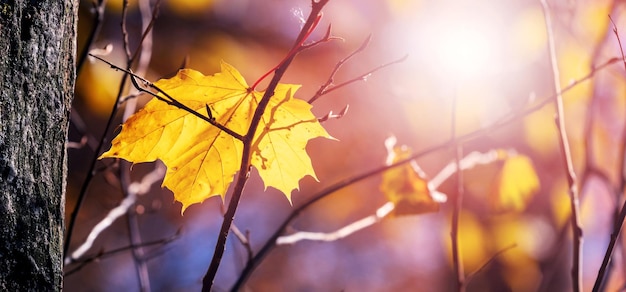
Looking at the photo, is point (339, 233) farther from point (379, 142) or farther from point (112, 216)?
point (379, 142)

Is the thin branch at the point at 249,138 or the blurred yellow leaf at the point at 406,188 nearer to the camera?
the thin branch at the point at 249,138

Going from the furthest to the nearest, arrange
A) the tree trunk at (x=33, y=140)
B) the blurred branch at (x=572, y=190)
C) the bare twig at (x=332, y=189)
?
the bare twig at (x=332, y=189)
the blurred branch at (x=572, y=190)
the tree trunk at (x=33, y=140)

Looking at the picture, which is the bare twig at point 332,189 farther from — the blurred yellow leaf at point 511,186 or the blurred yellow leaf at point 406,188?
the blurred yellow leaf at point 511,186

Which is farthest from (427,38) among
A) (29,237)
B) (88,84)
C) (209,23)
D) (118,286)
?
(118,286)

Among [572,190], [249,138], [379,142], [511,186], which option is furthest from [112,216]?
[379,142]

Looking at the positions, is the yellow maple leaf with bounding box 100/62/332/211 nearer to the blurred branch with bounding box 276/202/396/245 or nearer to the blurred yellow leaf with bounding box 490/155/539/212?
the blurred branch with bounding box 276/202/396/245

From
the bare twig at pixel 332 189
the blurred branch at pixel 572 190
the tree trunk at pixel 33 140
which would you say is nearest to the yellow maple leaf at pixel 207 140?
the tree trunk at pixel 33 140

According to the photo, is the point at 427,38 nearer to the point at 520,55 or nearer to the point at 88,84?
the point at 520,55
